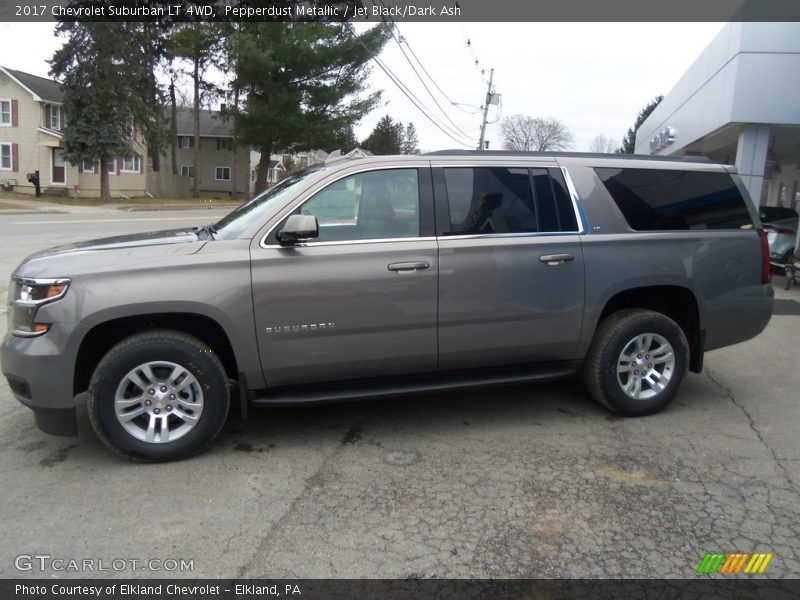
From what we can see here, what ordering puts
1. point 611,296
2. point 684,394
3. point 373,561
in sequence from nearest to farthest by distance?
point 373,561
point 611,296
point 684,394

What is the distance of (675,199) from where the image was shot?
16.2 ft

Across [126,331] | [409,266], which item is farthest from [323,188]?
[126,331]

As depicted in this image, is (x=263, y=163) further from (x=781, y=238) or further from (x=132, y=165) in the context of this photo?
(x=781, y=238)

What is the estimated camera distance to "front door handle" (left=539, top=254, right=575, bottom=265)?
177 inches

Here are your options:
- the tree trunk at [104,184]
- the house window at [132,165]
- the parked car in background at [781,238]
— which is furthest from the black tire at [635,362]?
the house window at [132,165]

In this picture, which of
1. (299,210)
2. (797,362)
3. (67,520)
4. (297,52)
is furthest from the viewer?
(297,52)

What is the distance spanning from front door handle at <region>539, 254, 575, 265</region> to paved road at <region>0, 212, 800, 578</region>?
124 centimetres

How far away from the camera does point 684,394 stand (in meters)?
5.50

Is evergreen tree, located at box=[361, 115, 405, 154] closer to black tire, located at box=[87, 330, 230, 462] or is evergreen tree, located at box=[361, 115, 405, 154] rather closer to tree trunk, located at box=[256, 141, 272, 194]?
tree trunk, located at box=[256, 141, 272, 194]

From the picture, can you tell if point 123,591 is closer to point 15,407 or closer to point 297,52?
point 15,407

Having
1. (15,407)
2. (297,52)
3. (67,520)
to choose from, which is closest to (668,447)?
(67,520)

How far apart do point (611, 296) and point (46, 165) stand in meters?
41.6

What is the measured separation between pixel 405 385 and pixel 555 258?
1.42 meters

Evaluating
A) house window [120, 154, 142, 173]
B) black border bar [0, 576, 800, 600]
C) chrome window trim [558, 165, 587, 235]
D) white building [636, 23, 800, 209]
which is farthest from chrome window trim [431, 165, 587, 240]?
house window [120, 154, 142, 173]
